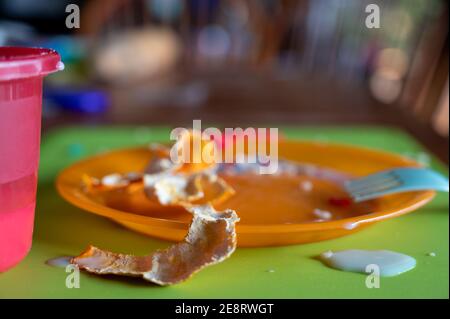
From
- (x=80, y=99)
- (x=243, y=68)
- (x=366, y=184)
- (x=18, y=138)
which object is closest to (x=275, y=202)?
(x=366, y=184)

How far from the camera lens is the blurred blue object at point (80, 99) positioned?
53.6 inches

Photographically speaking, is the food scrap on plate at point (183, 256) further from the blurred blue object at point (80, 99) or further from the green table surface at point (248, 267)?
the blurred blue object at point (80, 99)

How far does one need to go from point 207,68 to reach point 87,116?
844 millimetres

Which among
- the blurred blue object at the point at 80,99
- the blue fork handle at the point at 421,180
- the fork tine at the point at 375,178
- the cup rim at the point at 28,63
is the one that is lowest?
the fork tine at the point at 375,178

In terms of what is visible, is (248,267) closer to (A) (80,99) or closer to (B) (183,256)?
(B) (183,256)

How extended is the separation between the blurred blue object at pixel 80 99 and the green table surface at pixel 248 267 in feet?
1.89

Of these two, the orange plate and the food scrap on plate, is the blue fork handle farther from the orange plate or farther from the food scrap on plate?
the food scrap on plate

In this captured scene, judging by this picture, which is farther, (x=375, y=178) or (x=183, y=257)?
(x=375, y=178)

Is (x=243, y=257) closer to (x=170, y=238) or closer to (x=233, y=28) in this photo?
(x=170, y=238)

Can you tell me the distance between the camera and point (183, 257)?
51 centimetres

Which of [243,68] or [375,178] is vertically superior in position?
[243,68]

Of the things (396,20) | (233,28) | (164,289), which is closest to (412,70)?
(233,28)

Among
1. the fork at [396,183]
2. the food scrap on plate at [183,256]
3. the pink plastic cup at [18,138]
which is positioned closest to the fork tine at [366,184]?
the fork at [396,183]

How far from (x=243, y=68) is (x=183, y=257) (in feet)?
5.44
